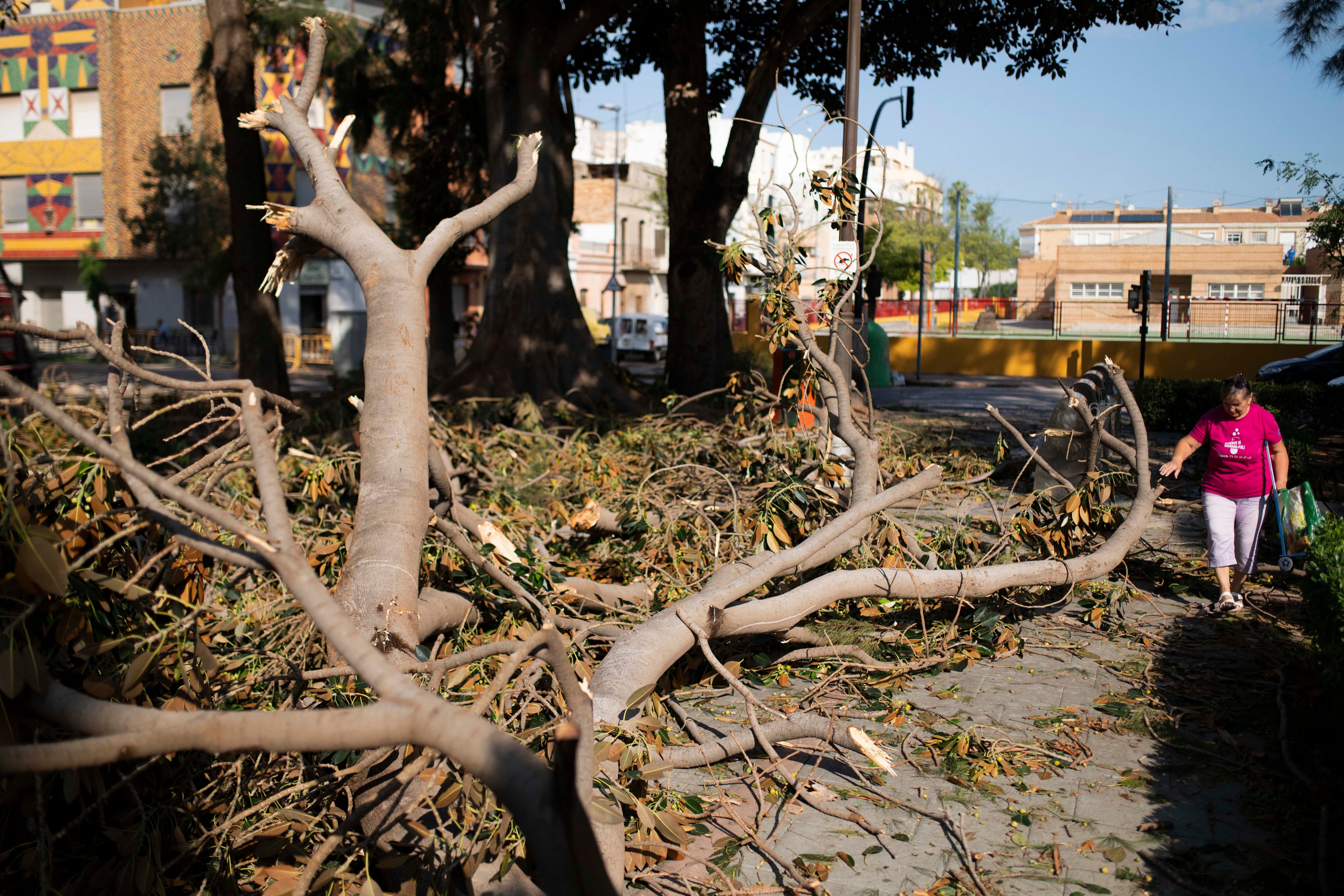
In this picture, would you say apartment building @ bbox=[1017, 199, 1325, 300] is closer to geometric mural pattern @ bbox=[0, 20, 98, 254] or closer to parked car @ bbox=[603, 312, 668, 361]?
parked car @ bbox=[603, 312, 668, 361]

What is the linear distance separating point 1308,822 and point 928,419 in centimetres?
1206

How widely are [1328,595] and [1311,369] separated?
59.3 ft

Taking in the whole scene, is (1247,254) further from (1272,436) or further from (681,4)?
(1272,436)

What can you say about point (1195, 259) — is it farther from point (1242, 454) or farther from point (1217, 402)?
point (1242, 454)

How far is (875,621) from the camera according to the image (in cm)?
580

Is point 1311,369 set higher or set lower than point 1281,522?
higher

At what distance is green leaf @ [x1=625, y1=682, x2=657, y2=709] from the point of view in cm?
349

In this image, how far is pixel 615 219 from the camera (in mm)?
47562

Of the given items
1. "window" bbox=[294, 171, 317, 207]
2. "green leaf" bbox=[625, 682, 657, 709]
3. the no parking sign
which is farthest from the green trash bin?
"window" bbox=[294, 171, 317, 207]

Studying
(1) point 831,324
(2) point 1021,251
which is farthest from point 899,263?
(2) point 1021,251

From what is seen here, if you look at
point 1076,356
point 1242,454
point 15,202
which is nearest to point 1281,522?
point 1242,454

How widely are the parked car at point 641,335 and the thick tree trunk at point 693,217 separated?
1931cm

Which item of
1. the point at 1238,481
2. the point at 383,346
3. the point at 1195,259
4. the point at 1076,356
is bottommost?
the point at 1238,481

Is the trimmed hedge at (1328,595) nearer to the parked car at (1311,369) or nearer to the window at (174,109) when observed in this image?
the parked car at (1311,369)
